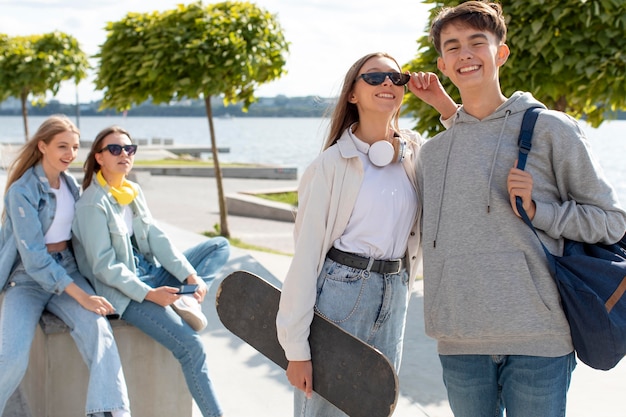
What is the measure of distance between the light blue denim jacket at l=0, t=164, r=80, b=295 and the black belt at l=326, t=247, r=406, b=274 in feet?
5.46

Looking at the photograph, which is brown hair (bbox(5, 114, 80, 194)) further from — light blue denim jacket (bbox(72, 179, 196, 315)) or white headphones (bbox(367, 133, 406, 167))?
white headphones (bbox(367, 133, 406, 167))

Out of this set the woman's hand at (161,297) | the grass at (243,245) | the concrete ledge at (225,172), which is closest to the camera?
the woman's hand at (161,297)

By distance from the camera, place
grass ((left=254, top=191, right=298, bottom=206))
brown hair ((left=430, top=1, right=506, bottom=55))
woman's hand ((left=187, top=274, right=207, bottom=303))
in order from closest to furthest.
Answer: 1. brown hair ((left=430, top=1, right=506, bottom=55))
2. woman's hand ((left=187, top=274, right=207, bottom=303))
3. grass ((left=254, top=191, right=298, bottom=206))

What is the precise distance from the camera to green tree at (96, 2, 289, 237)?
400 inches

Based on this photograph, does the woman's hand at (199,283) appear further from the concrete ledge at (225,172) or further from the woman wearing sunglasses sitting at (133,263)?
the concrete ledge at (225,172)

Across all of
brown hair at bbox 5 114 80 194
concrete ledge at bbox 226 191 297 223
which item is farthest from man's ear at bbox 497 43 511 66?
concrete ledge at bbox 226 191 297 223

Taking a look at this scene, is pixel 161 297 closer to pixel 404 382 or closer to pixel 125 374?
pixel 125 374

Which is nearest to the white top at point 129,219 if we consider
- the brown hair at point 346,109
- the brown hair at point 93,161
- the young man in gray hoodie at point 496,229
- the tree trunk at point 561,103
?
the brown hair at point 93,161

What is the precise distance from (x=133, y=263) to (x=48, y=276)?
453mm

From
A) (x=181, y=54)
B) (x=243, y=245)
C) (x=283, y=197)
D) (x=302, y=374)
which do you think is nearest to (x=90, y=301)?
(x=302, y=374)

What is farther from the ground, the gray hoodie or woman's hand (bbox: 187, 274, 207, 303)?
the gray hoodie

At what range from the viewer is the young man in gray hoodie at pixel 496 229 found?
2176 millimetres

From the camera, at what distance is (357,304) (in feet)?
8.16

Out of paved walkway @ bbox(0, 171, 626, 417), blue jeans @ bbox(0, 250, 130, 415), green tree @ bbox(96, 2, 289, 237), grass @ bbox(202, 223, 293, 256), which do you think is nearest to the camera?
blue jeans @ bbox(0, 250, 130, 415)
